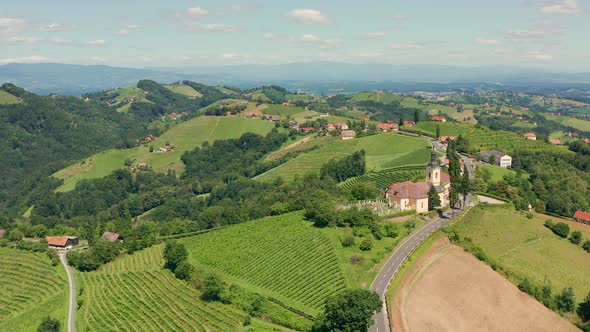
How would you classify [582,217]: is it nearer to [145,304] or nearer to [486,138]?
[486,138]

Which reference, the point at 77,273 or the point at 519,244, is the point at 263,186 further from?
the point at 519,244

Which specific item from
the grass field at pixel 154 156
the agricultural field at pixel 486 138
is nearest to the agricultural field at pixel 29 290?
the grass field at pixel 154 156

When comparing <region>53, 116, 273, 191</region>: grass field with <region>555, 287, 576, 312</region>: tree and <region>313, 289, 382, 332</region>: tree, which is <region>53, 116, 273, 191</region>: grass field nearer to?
<region>313, 289, 382, 332</region>: tree

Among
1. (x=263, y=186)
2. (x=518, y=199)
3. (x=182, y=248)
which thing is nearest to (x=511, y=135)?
(x=518, y=199)

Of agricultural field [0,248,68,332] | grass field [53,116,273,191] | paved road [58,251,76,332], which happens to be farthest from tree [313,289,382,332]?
grass field [53,116,273,191]

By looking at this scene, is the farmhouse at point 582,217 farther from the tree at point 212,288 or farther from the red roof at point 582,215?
the tree at point 212,288

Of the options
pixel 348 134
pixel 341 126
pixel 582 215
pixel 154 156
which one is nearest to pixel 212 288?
pixel 582 215
